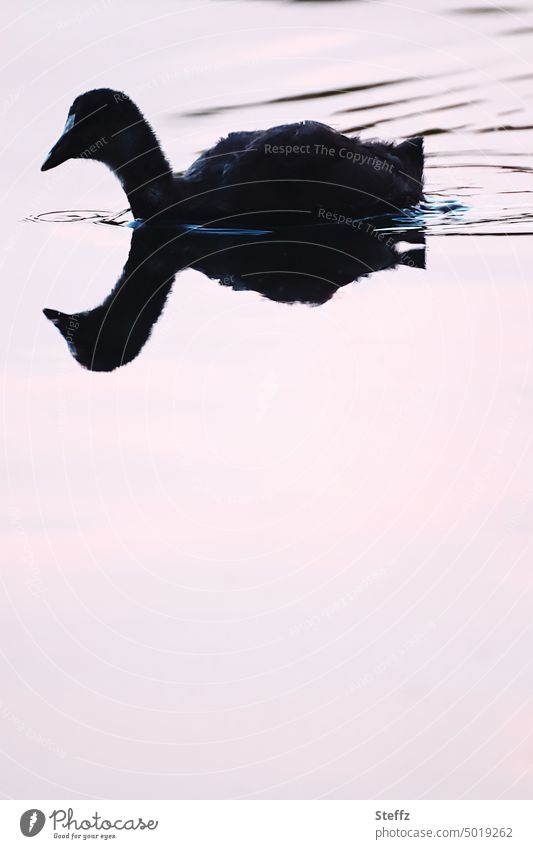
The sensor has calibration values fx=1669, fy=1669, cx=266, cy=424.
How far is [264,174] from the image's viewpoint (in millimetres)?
6602

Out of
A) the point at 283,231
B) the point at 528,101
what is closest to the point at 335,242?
the point at 283,231

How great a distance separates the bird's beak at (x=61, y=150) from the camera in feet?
22.7

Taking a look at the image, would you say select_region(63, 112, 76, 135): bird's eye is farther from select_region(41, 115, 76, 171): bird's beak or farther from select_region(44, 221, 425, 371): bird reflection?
select_region(44, 221, 425, 371): bird reflection

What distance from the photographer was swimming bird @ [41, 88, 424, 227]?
6.62m

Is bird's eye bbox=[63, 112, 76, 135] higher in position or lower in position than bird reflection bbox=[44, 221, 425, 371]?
higher
